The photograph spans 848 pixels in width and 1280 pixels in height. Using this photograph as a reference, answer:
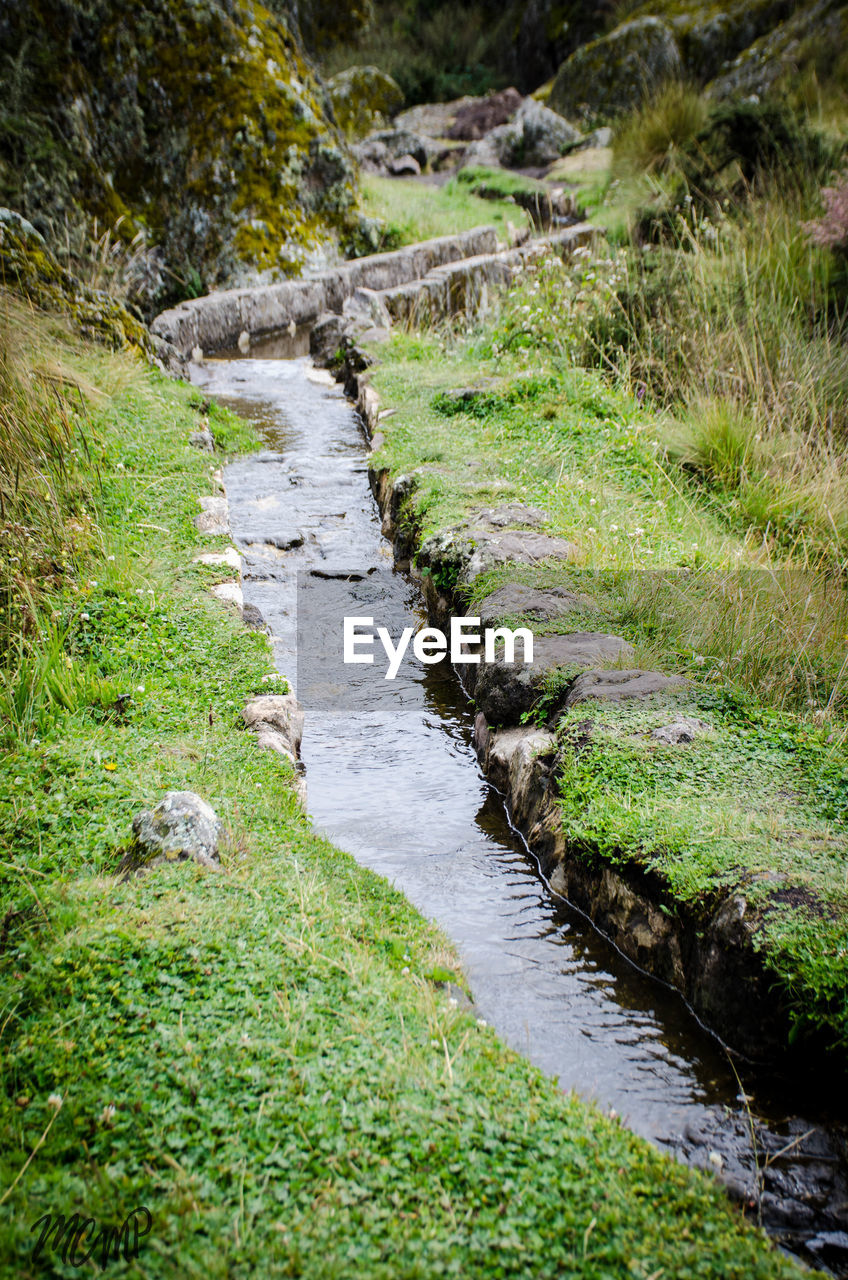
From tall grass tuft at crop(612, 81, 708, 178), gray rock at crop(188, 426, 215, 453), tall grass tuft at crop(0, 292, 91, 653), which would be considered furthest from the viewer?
tall grass tuft at crop(612, 81, 708, 178)

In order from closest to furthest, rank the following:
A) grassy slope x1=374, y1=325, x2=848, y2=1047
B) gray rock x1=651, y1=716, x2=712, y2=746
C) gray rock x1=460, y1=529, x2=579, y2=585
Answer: grassy slope x1=374, y1=325, x2=848, y2=1047 → gray rock x1=651, y1=716, x2=712, y2=746 → gray rock x1=460, y1=529, x2=579, y2=585

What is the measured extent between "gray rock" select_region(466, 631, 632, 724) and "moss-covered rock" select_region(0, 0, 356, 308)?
8.01 m

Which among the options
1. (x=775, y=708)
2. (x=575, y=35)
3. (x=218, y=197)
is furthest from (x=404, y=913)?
(x=575, y=35)

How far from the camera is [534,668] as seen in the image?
3.92 m

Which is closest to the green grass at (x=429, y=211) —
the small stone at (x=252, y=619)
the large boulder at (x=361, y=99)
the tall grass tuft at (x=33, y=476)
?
the large boulder at (x=361, y=99)

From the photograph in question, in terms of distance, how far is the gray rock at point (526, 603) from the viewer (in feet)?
14.1

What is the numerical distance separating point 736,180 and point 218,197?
6.41 meters

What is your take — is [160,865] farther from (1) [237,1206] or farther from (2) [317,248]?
(2) [317,248]

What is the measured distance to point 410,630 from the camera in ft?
17.0

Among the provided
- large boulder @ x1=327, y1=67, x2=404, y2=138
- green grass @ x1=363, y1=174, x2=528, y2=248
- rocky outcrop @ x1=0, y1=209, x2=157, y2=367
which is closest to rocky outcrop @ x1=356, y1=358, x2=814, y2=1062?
rocky outcrop @ x1=0, y1=209, x2=157, y2=367

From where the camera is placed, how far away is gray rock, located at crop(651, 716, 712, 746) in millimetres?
3324

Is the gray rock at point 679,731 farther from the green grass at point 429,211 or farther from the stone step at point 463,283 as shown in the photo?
the green grass at point 429,211

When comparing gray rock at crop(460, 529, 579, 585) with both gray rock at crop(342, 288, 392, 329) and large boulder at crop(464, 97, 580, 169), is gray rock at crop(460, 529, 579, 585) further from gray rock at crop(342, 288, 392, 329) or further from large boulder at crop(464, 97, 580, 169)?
large boulder at crop(464, 97, 580, 169)

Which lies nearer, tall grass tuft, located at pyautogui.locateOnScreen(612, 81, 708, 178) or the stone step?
the stone step
